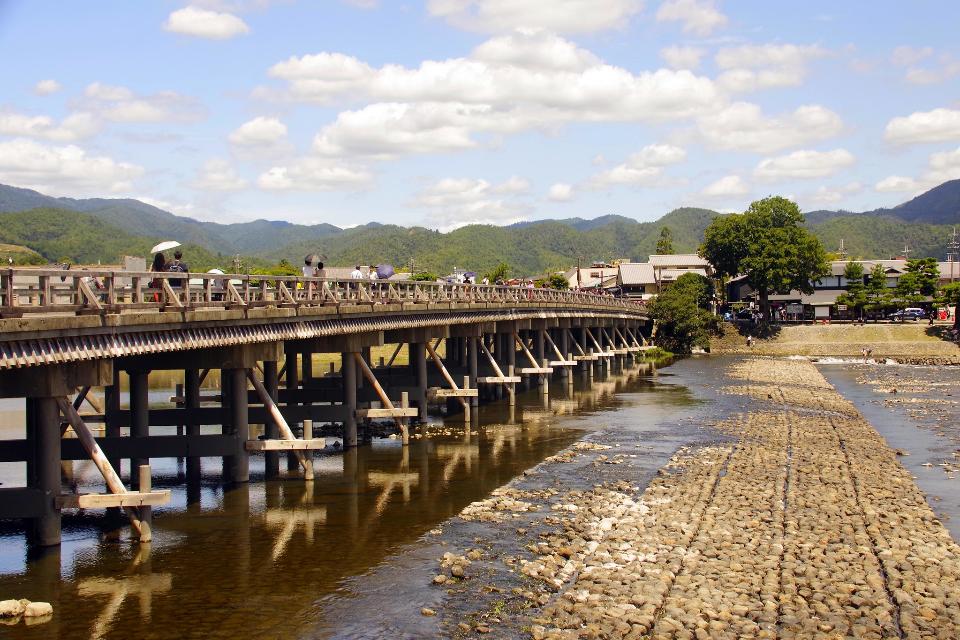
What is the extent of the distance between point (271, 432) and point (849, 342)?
7227 cm

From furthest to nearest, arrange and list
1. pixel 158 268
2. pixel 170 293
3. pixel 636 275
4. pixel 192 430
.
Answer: pixel 636 275
pixel 192 430
pixel 158 268
pixel 170 293

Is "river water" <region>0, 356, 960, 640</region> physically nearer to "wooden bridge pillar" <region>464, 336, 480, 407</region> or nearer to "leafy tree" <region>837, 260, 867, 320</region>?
"wooden bridge pillar" <region>464, 336, 480, 407</region>

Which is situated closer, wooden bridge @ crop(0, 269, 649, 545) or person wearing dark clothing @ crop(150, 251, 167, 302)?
wooden bridge @ crop(0, 269, 649, 545)

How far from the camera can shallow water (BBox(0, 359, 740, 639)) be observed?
15461 mm

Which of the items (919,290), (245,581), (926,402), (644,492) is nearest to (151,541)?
(245,581)

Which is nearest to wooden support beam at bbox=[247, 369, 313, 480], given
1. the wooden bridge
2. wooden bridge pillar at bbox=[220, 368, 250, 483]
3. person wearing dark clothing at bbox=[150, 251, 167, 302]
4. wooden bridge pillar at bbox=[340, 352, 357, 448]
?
the wooden bridge

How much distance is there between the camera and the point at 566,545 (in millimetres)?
18938

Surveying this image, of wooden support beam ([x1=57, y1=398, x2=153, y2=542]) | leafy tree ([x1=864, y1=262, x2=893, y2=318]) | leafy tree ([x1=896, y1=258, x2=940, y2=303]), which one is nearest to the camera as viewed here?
wooden support beam ([x1=57, y1=398, x2=153, y2=542])

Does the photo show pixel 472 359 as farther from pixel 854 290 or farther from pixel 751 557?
pixel 854 290

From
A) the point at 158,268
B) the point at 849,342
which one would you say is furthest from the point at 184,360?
the point at 849,342

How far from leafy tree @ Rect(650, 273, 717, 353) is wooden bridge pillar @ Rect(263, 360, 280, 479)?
62.9 m

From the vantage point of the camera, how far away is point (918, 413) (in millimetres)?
44094

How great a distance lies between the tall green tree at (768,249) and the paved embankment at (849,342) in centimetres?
499

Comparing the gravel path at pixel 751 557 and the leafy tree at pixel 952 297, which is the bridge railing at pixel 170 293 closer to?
the gravel path at pixel 751 557
